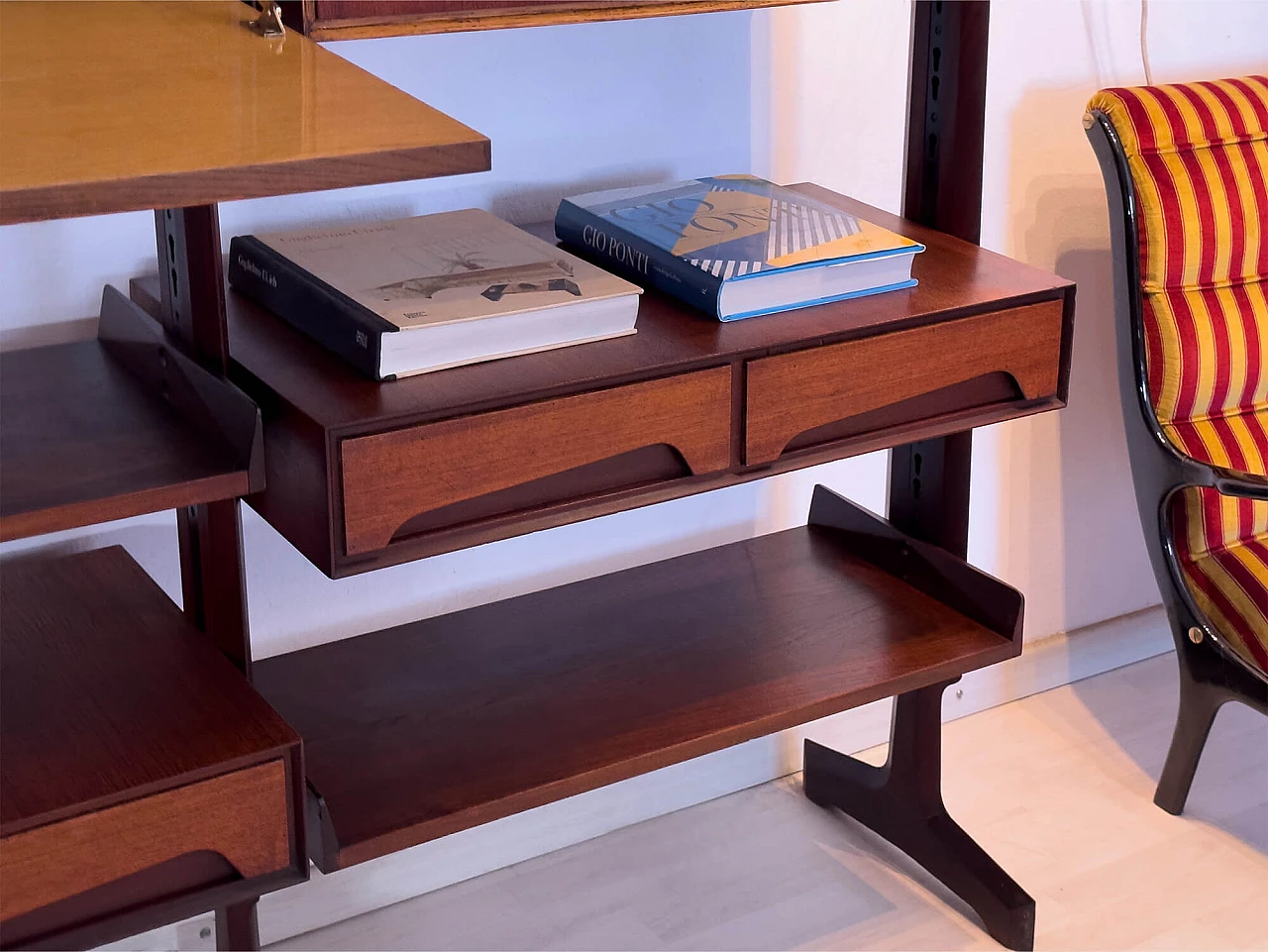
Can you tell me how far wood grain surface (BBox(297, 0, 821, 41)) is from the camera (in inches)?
45.8

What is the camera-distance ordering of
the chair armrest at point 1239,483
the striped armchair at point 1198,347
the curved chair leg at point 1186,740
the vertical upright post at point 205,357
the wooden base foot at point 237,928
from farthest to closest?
1. the curved chair leg at point 1186,740
2. the striped armchair at point 1198,347
3. the chair armrest at point 1239,483
4. the wooden base foot at point 237,928
5. the vertical upright post at point 205,357

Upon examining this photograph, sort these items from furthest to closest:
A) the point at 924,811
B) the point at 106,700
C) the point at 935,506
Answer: the point at 924,811, the point at 935,506, the point at 106,700

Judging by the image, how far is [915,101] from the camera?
1.58 meters

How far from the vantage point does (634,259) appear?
1371mm

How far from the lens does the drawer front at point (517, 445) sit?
1.12m

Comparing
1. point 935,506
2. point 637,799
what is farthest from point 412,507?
point 637,799

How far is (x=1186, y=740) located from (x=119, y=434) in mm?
1416

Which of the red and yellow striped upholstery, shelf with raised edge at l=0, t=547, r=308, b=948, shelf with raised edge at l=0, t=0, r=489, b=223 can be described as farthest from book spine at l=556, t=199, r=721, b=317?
the red and yellow striped upholstery

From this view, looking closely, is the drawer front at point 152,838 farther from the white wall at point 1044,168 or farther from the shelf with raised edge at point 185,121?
the white wall at point 1044,168

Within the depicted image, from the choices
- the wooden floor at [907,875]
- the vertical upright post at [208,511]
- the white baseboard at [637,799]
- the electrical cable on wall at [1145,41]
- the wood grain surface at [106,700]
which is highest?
the electrical cable on wall at [1145,41]

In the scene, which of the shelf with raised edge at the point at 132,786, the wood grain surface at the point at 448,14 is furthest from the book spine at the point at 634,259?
the shelf with raised edge at the point at 132,786

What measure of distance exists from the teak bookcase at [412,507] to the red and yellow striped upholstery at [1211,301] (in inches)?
13.4

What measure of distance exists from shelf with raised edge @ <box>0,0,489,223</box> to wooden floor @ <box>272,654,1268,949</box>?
104 cm

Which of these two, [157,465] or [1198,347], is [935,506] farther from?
[157,465]
